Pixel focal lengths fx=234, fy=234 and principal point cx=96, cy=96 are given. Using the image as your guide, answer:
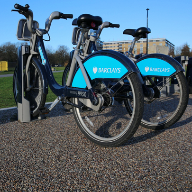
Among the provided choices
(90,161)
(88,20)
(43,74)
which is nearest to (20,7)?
(43,74)

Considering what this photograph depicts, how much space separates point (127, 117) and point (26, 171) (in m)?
2.36

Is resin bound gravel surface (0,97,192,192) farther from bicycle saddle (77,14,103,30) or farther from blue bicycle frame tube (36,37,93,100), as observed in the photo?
bicycle saddle (77,14,103,30)

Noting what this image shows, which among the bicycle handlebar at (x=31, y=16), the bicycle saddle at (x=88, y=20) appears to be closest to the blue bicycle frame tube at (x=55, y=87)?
the bicycle handlebar at (x=31, y=16)

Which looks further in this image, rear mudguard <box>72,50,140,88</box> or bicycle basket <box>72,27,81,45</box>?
bicycle basket <box>72,27,81,45</box>

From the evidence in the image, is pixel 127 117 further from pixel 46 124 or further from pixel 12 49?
pixel 12 49

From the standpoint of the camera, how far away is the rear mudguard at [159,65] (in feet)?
10.3

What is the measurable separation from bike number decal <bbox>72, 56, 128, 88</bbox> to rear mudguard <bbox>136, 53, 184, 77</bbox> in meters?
0.95

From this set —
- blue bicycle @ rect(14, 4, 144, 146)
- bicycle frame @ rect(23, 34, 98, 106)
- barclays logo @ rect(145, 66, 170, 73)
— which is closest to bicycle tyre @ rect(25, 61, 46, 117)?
blue bicycle @ rect(14, 4, 144, 146)

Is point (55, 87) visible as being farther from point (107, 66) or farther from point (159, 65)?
point (159, 65)

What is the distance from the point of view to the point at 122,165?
2.27 meters

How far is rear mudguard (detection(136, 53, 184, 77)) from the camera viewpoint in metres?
3.15

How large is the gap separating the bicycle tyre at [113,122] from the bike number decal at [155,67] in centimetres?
64

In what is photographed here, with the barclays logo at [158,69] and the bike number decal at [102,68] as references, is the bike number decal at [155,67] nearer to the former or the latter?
the barclays logo at [158,69]

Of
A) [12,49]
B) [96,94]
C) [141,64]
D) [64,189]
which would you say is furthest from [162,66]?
[12,49]
